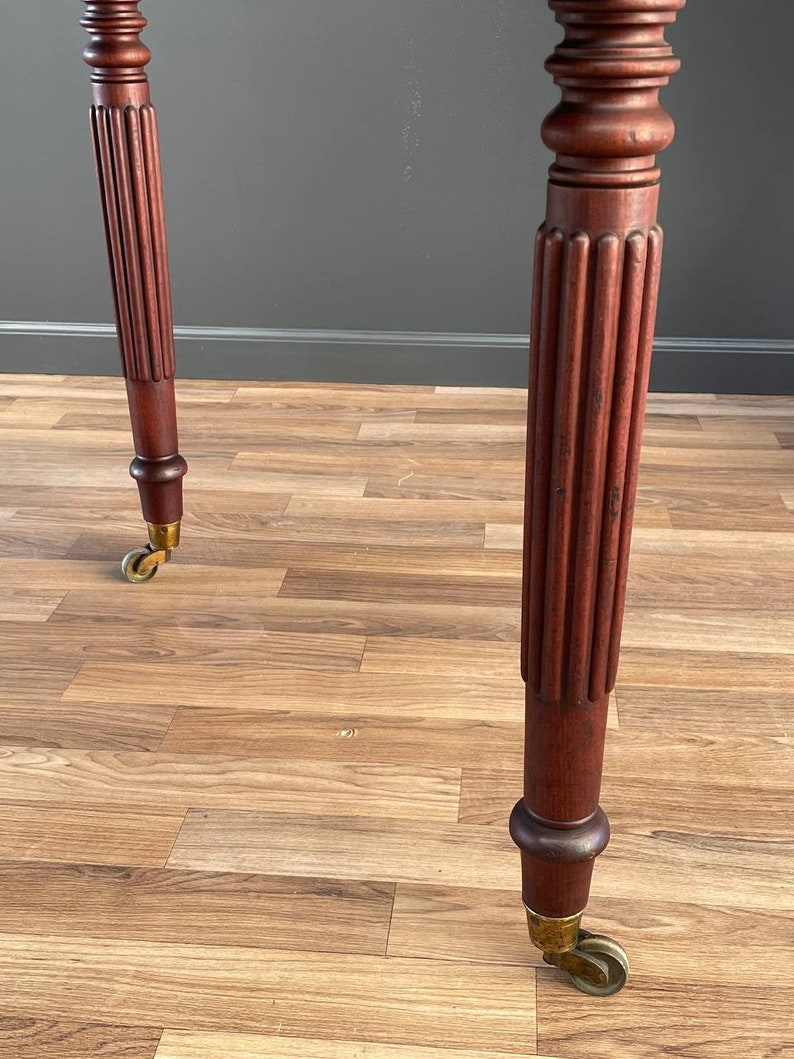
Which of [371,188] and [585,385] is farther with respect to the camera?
[371,188]

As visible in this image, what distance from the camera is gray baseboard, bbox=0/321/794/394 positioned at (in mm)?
2203

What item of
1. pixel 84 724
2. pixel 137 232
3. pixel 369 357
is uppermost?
pixel 137 232

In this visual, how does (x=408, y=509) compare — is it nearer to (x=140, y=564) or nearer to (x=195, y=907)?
(x=140, y=564)

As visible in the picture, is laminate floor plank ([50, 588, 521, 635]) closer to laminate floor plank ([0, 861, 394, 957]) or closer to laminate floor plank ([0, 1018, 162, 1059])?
laminate floor plank ([0, 861, 394, 957])

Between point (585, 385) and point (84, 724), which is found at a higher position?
point (585, 385)

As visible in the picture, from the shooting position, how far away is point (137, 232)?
133 centimetres

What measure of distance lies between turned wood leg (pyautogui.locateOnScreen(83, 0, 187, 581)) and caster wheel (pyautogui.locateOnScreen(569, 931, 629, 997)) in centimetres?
85

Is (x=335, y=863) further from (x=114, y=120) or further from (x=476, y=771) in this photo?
(x=114, y=120)

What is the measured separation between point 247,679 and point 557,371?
743 mm

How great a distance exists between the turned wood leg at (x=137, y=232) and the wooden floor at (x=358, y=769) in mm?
191

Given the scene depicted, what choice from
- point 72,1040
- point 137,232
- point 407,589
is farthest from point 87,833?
point 137,232

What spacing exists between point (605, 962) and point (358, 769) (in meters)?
0.35

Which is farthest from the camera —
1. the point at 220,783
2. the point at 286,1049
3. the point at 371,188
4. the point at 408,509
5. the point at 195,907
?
the point at 371,188

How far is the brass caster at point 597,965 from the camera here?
892 millimetres
